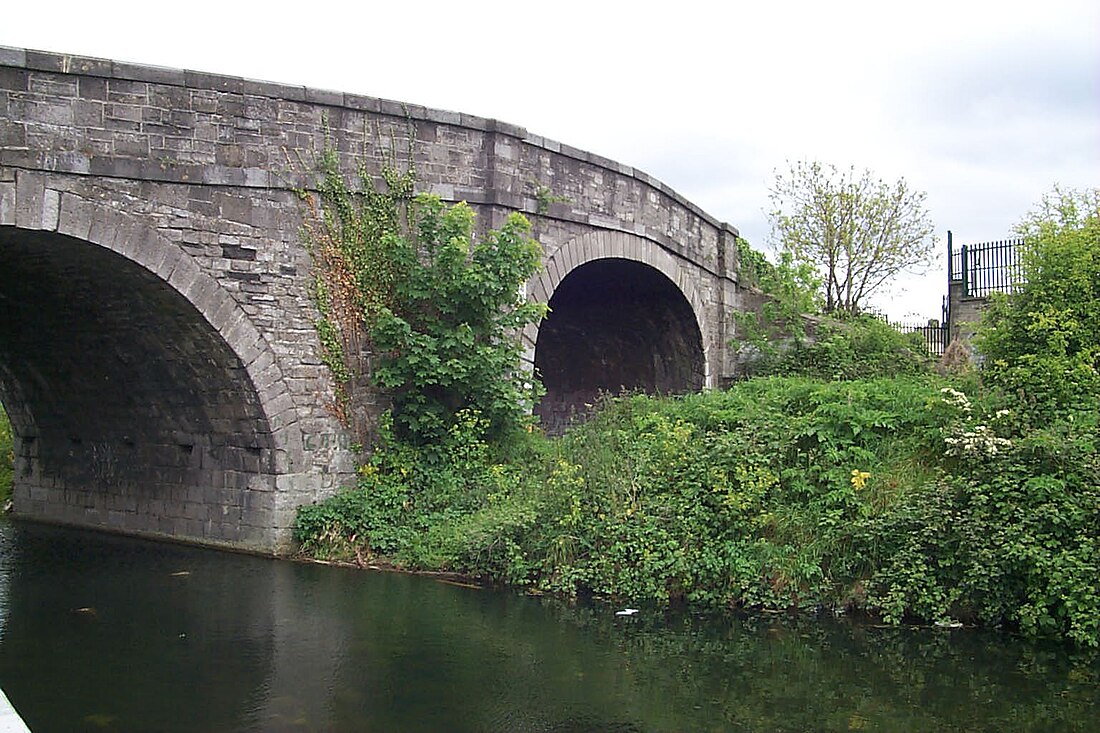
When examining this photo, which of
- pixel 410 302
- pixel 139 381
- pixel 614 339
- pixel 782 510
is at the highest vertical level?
pixel 614 339

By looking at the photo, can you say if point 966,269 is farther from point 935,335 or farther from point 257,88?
point 257,88

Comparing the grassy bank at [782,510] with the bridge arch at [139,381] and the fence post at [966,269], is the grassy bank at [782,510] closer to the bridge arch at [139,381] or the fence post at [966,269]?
the bridge arch at [139,381]

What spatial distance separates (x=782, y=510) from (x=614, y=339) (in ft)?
32.3

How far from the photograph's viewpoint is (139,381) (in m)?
11.8

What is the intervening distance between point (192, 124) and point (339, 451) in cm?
339

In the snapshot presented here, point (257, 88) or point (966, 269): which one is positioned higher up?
point (966, 269)

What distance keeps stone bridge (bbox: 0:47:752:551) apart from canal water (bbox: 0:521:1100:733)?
6.68 feet

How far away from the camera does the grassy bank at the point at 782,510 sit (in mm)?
7898

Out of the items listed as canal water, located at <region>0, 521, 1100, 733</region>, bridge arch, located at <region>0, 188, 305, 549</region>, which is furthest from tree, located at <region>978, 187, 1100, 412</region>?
bridge arch, located at <region>0, 188, 305, 549</region>

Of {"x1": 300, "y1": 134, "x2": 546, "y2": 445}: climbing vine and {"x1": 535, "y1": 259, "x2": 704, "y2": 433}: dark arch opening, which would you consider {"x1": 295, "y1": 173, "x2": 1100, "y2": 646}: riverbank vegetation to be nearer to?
{"x1": 300, "y1": 134, "x2": 546, "y2": 445}: climbing vine

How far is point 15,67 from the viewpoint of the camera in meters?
9.34

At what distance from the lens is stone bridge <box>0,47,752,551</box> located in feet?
31.7

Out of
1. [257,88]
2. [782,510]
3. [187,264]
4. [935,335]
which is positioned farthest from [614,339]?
[782,510]

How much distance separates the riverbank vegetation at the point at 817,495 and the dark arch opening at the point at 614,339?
15.7 feet
